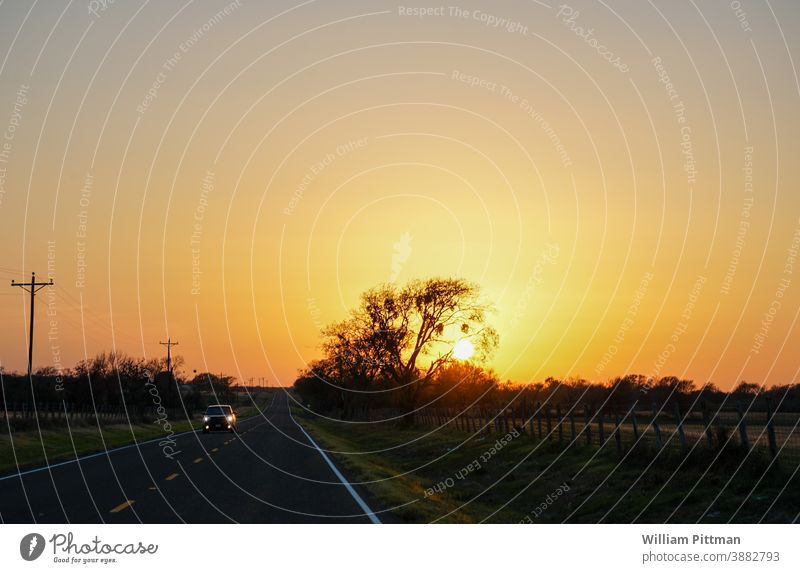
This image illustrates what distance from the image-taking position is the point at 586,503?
26266 millimetres

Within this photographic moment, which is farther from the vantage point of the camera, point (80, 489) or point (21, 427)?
point (21, 427)

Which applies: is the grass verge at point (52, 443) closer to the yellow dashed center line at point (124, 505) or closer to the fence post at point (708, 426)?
the yellow dashed center line at point (124, 505)

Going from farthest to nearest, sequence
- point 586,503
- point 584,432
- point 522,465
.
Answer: point 584,432
point 522,465
point 586,503

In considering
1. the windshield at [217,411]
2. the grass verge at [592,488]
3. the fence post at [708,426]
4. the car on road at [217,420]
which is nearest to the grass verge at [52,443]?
the car on road at [217,420]

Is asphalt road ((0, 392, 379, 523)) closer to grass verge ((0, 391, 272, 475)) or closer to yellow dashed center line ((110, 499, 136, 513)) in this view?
yellow dashed center line ((110, 499, 136, 513))

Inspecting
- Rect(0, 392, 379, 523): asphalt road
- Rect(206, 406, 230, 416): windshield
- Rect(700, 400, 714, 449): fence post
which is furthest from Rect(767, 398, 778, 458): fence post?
Rect(206, 406, 230, 416): windshield

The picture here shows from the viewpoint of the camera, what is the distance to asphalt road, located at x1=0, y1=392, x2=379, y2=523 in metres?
16.3

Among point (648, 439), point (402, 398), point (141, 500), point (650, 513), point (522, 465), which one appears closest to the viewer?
point (141, 500)

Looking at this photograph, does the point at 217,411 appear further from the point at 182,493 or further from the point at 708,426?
the point at 182,493

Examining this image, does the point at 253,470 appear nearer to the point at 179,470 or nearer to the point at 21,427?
the point at 179,470

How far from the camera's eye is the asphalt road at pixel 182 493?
16297mm

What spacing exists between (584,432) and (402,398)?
4569cm

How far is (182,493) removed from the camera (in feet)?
66.1
